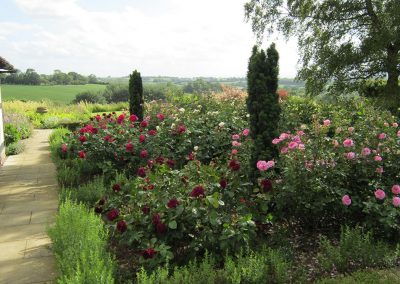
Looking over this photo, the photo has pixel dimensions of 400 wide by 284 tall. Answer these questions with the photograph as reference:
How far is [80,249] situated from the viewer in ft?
9.53

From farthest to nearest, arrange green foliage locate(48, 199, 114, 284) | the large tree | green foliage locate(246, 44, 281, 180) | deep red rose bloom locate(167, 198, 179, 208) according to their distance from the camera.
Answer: the large tree < green foliage locate(246, 44, 281, 180) < deep red rose bloom locate(167, 198, 179, 208) < green foliage locate(48, 199, 114, 284)

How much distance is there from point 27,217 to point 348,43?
11.8 m

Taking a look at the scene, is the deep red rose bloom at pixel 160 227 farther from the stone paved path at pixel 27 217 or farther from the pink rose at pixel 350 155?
the pink rose at pixel 350 155

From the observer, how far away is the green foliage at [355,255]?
9.68 feet

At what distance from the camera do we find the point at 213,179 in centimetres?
371

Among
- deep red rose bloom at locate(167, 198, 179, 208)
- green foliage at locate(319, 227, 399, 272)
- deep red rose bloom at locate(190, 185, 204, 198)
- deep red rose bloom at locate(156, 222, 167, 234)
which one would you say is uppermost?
deep red rose bloom at locate(190, 185, 204, 198)

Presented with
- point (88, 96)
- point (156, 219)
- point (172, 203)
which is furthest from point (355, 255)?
point (88, 96)

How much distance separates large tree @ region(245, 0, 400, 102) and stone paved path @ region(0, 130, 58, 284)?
32.3ft

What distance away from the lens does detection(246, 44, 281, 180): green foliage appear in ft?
14.0

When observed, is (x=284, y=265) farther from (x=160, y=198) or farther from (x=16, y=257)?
(x=16, y=257)

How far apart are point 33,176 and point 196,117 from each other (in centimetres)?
344

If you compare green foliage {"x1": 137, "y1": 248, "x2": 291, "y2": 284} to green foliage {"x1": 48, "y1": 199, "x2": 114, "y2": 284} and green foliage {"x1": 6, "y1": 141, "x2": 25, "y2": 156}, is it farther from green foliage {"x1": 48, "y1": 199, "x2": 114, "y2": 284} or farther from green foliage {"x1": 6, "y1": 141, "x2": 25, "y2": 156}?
green foliage {"x1": 6, "y1": 141, "x2": 25, "y2": 156}

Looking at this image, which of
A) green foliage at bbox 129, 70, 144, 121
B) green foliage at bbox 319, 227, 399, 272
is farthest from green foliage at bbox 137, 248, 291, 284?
green foliage at bbox 129, 70, 144, 121

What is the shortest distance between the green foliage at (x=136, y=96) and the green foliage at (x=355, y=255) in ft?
23.7
